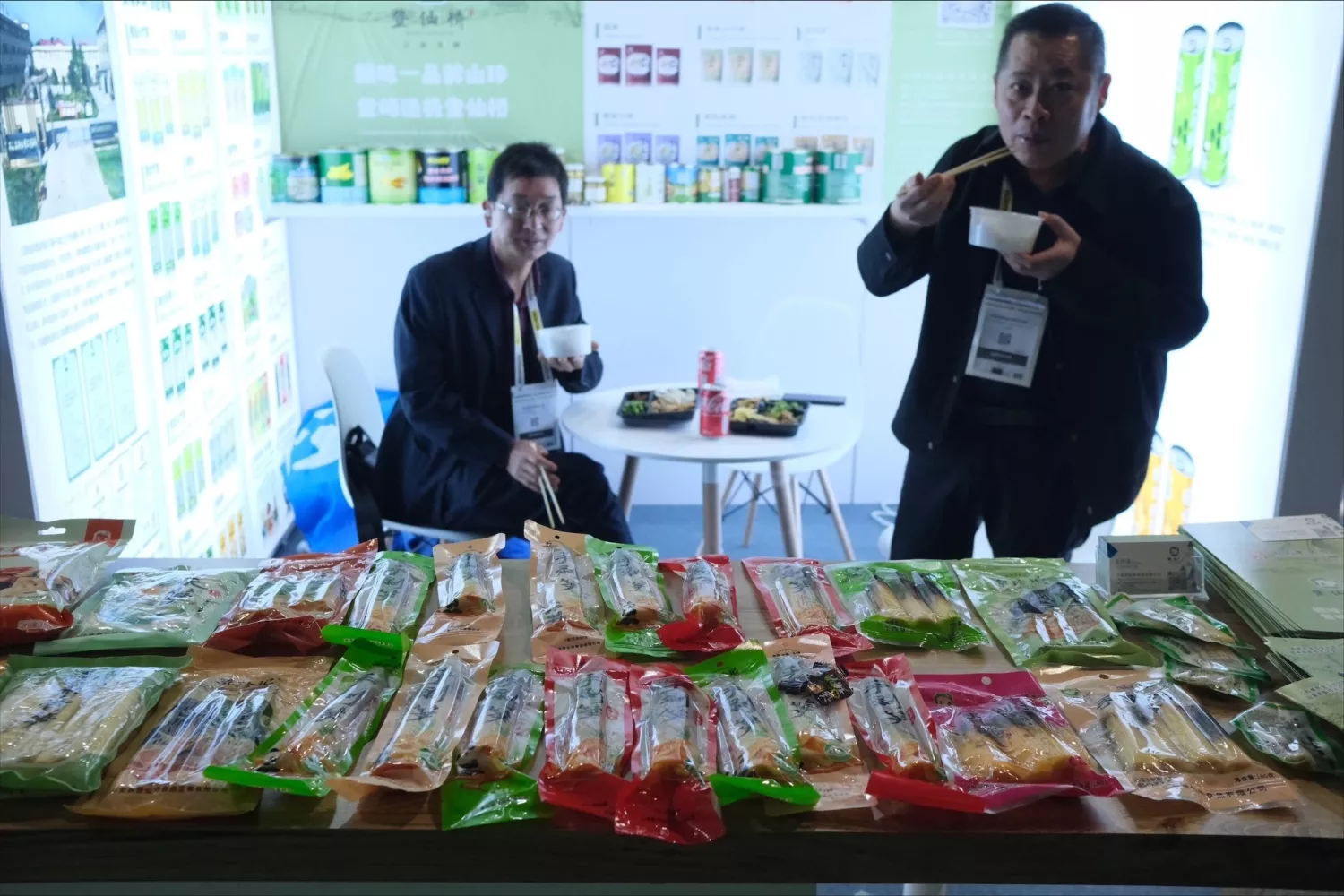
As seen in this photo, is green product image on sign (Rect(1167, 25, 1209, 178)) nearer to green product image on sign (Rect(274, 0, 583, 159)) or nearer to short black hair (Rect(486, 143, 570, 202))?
short black hair (Rect(486, 143, 570, 202))

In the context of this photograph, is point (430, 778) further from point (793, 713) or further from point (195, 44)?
point (195, 44)

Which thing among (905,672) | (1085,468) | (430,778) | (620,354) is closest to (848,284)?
(620,354)

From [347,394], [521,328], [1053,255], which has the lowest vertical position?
[347,394]

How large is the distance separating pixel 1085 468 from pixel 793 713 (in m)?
1.21

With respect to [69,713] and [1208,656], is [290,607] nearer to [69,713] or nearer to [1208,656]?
[69,713]

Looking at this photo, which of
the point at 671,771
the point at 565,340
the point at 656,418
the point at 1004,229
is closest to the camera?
the point at 671,771

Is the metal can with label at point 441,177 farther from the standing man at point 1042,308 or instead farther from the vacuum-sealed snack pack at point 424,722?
the vacuum-sealed snack pack at point 424,722

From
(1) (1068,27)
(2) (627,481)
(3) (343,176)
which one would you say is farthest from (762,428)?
(3) (343,176)

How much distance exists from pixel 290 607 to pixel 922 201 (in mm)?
1321

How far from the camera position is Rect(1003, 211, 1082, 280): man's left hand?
1942 mm

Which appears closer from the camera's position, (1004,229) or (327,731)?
(327,731)

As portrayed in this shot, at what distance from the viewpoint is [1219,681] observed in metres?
1.27

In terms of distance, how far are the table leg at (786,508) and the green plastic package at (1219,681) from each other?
2124 mm

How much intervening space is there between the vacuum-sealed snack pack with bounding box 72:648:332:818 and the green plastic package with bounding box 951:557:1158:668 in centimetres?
84
